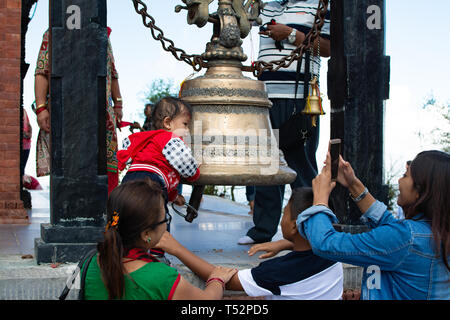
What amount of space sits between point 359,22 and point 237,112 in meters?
1.11

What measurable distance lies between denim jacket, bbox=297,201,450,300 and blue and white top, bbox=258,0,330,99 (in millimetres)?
2148

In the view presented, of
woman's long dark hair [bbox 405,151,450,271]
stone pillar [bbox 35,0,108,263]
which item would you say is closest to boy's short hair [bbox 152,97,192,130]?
stone pillar [bbox 35,0,108,263]

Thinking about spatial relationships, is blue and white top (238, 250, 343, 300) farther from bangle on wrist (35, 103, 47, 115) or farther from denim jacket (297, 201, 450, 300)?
bangle on wrist (35, 103, 47, 115)

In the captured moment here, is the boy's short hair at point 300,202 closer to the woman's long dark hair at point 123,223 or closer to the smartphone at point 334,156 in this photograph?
the smartphone at point 334,156

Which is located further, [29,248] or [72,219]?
[29,248]

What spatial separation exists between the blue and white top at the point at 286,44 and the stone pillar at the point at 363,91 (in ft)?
1.82

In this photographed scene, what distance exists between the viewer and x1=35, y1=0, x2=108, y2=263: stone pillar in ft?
10.6

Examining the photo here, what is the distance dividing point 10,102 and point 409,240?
5.40m

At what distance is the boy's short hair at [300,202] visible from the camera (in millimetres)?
2500

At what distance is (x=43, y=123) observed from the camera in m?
4.00

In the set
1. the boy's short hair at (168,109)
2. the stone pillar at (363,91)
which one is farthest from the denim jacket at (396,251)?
the stone pillar at (363,91)
